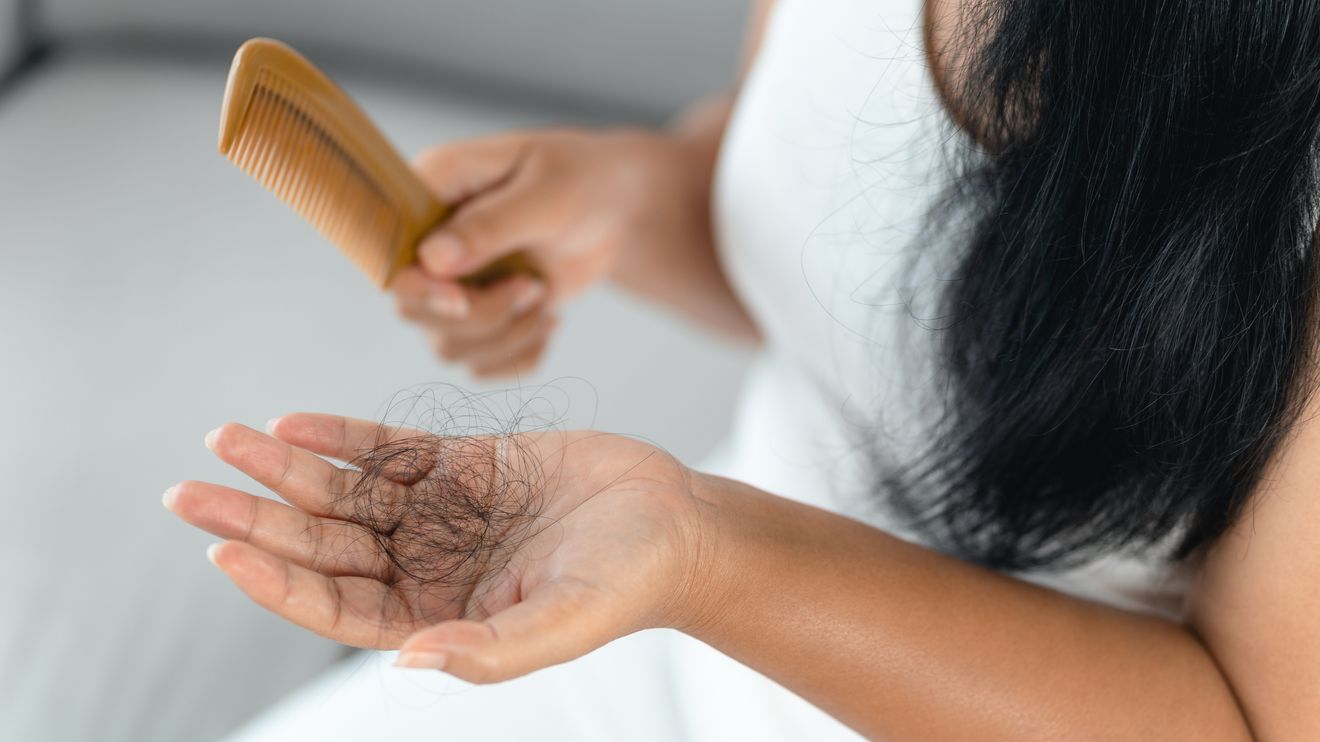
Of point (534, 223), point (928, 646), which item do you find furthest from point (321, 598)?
point (534, 223)

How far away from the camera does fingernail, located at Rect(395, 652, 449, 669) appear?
14.5 inches

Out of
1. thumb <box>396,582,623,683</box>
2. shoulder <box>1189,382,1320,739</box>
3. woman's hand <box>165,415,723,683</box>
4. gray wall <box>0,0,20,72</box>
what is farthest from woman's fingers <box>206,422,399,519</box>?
gray wall <box>0,0,20,72</box>

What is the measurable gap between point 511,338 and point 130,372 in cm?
42

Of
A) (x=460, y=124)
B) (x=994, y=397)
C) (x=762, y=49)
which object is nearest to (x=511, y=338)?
(x=762, y=49)

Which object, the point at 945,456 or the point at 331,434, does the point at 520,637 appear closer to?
the point at 331,434

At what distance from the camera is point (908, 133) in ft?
2.00

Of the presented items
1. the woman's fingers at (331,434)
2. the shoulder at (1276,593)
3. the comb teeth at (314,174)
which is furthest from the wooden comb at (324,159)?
the shoulder at (1276,593)

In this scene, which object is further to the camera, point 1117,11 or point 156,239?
point 156,239

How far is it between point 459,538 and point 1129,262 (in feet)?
1.05

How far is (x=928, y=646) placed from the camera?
55 cm

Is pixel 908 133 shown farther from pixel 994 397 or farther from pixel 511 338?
pixel 511 338

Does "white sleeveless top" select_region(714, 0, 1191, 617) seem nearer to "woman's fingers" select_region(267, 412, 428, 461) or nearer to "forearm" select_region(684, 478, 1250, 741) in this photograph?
"forearm" select_region(684, 478, 1250, 741)

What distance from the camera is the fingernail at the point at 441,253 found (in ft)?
2.39

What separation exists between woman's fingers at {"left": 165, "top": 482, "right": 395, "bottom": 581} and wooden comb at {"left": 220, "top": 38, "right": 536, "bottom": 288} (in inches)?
7.3
